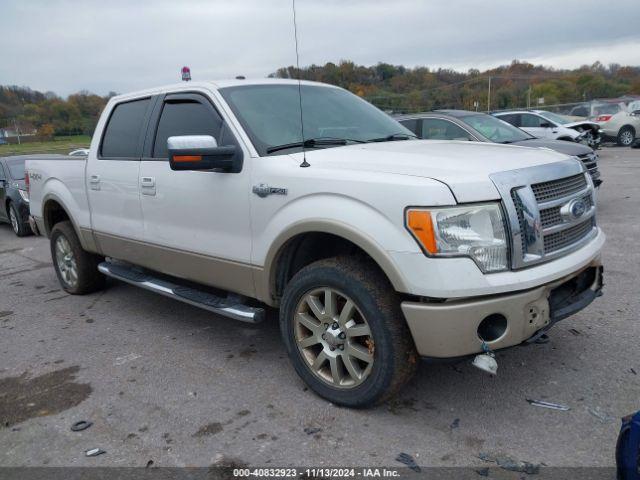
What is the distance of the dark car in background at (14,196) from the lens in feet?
32.9

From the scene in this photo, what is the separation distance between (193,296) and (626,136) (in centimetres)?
2187

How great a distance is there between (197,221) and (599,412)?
276cm

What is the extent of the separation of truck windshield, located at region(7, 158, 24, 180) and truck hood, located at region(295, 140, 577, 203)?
30.3 ft

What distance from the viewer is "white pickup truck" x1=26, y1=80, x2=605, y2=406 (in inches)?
105

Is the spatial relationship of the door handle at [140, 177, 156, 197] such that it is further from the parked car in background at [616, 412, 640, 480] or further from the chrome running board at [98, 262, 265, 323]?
the parked car in background at [616, 412, 640, 480]

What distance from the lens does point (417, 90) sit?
19359mm

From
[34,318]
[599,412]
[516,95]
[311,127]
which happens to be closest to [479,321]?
[599,412]

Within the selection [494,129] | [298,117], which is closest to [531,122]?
[494,129]

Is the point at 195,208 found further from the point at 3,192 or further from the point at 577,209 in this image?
the point at 3,192

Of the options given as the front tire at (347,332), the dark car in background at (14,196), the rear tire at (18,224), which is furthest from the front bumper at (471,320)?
the rear tire at (18,224)

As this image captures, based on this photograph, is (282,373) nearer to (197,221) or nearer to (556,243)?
(197,221)

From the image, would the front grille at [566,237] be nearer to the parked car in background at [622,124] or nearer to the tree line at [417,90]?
the tree line at [417,90]

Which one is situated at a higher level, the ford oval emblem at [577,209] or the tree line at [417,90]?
the tree line at [417,90]

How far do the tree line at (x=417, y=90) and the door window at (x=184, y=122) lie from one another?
70cm
